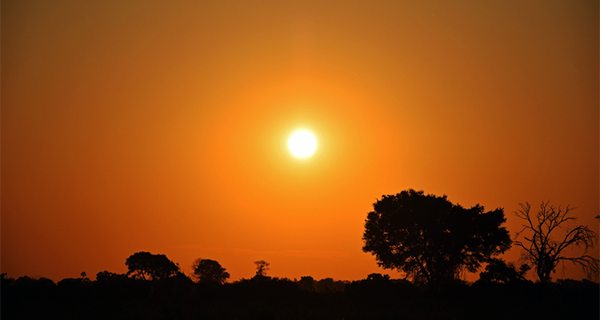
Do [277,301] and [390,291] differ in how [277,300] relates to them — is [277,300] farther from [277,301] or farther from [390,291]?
[390,291]

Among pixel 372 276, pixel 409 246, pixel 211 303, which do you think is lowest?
pixel 211 303

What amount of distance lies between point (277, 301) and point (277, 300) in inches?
16.1

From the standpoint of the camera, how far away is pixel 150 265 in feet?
299

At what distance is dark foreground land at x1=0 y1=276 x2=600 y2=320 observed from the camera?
97.5 ft

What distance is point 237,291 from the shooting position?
41875 millimetres

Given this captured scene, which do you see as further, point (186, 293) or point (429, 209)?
point (429, 209)

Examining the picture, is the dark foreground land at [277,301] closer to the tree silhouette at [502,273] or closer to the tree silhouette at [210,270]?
the tree silhouette at [502,273]

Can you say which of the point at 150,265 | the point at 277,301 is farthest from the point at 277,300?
the point at 150,265

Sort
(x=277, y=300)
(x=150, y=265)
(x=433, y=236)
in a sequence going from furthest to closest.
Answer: (x=150, y=265)
(x=433, y=236)
(x=277, y=300)

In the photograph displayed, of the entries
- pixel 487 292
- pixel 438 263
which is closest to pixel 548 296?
pixel 487 292

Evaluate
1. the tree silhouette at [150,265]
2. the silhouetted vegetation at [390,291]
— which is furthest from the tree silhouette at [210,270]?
the silhouetted vegetation at [390,291]

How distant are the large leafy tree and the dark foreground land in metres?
6.10

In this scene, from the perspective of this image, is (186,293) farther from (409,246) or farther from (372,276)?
(409,246)

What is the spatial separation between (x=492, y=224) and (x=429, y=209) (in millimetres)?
7539
